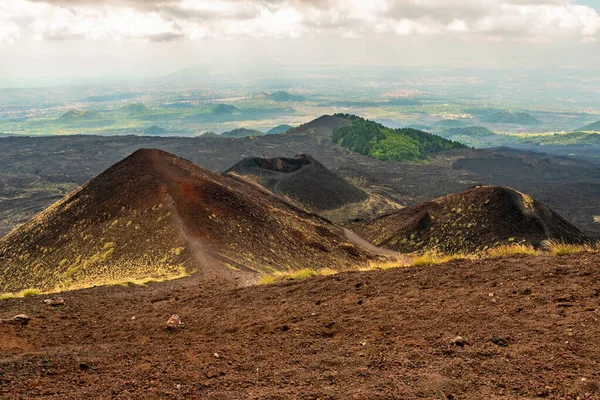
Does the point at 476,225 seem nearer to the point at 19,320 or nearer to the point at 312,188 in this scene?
the point at 312,188

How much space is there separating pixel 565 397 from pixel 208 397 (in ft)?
17.7

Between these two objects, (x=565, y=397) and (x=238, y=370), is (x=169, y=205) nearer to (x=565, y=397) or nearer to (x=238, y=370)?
(x=238, y=370)

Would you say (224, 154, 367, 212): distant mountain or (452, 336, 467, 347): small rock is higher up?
(452, 336, 467, 347): small rock

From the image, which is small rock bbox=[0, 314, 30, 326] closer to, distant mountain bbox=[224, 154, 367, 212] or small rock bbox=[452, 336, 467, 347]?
small rock bbox=[452, 336, 467, 347]

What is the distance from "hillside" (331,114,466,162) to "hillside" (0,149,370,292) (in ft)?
398

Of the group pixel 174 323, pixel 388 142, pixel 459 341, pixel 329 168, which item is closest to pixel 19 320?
pixel 174 323

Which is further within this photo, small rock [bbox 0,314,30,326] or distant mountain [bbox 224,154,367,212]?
distant mountain [bbox 224,154,367,212]

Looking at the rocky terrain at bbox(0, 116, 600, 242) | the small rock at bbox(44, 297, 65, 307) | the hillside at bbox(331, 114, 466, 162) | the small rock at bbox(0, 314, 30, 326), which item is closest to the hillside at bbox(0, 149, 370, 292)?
the small rock at bbox(44, 297, 65, 307)

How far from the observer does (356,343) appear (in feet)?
27.7

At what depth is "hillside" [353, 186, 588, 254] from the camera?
40875mm

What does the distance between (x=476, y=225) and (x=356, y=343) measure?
39.8 meters

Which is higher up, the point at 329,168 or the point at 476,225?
the point at 476,225

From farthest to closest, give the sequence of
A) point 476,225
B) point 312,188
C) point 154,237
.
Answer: point 312,188 < point 476,225 < point 154,237

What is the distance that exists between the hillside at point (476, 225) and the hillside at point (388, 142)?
4183 inches
